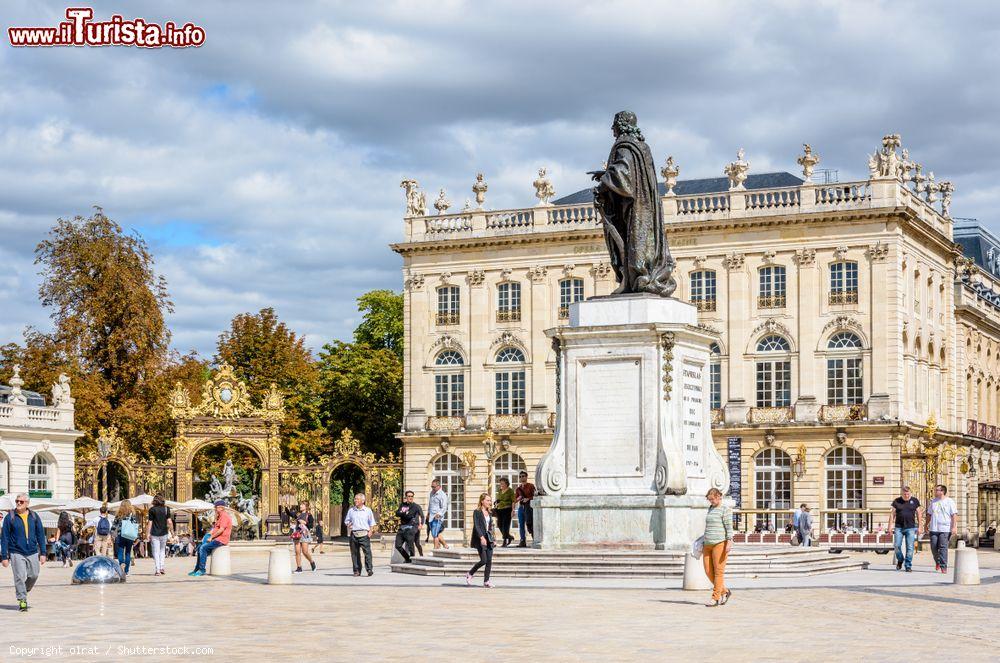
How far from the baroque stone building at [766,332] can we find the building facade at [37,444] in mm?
15632

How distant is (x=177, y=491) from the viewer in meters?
51.2

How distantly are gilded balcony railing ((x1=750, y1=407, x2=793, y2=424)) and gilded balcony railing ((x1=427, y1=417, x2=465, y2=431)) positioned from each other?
11520 mm

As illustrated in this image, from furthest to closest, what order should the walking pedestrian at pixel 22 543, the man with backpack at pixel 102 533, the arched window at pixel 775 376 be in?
the arched window at pixel 775 376, the man with backpack at pixel 102 533, the walking pedestrian at pixel 22 543

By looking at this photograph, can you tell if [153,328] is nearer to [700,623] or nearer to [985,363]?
[985,363]

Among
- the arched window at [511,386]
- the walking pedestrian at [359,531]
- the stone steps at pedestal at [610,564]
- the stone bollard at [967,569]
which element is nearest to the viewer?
the stone steps at pedestal at [610,564]

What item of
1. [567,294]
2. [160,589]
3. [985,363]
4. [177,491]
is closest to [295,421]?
[567,294]

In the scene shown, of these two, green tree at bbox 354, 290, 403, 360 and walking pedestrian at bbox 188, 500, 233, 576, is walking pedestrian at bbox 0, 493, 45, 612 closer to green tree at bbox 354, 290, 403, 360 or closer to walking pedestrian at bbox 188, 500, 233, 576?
walking pedestrian at bbox 188, 500, 233, 576

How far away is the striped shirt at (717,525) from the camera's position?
20.4m

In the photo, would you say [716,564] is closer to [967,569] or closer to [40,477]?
[967,569]

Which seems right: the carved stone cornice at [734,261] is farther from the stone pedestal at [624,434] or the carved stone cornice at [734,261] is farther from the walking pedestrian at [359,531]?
the stone pedestal at [624,434]

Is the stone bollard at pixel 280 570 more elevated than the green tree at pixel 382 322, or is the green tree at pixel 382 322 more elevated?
the green tree at pixel 382 322

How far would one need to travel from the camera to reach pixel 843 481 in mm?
60531

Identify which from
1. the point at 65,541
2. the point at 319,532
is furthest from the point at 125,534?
the point at 319,532

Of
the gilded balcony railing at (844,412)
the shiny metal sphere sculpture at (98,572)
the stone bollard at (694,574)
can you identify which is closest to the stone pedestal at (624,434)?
the stone bollard at (694,574)
